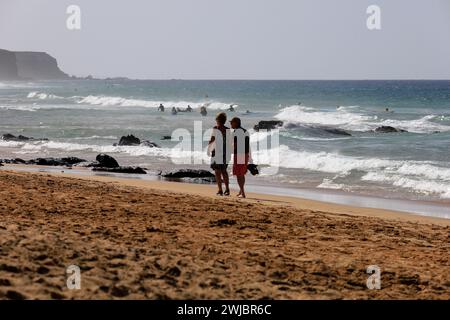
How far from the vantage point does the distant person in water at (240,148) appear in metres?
12.0

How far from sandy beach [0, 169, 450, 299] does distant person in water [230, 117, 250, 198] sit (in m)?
1.12

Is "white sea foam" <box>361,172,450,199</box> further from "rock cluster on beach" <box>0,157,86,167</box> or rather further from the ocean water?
"rock cluster on beach" <box>0,157,86,167</box>

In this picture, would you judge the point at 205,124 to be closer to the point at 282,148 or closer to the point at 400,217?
the point at 282,148

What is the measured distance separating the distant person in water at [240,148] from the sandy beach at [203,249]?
44.2 inches

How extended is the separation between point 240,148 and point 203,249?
510cm

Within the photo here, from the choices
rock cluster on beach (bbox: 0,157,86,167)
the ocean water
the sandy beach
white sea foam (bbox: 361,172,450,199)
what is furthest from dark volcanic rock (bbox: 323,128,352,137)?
the sandy beach

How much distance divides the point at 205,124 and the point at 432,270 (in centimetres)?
3773

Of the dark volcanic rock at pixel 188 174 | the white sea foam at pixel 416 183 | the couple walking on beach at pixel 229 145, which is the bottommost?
the white sea foam at pixel 416 183

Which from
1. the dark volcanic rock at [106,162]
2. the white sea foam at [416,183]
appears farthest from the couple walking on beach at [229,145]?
the dark volcanic rock at [106,162]

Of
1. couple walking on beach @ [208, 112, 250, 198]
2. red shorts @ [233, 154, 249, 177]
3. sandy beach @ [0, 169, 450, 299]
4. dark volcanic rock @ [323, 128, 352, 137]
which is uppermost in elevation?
couple walking on beach @ [208, 112, 250, 198]

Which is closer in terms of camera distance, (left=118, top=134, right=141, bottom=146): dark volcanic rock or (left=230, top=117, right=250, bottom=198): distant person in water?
(left=230, top=117, right=250, bottom=198): distant person in water

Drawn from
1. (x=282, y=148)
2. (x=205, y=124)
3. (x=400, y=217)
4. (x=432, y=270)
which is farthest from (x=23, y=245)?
(x=205, y=124)

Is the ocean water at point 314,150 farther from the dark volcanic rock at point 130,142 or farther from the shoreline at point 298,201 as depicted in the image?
the shoreline at point 298,201

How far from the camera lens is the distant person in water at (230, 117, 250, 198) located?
1205 cm
